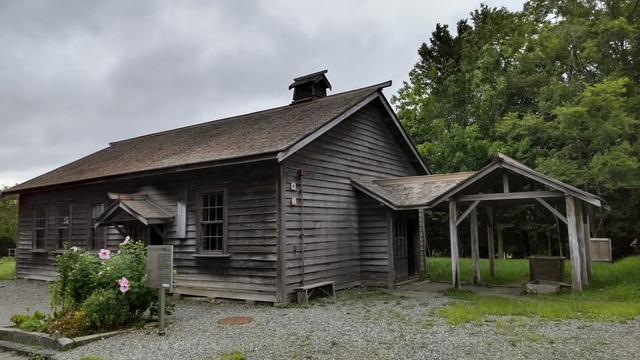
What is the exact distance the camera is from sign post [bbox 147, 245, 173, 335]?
7.22 metres

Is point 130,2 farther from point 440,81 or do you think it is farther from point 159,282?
point 440,81

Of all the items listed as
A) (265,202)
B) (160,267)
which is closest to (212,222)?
(265,202)

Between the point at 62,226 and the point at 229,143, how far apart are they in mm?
8129

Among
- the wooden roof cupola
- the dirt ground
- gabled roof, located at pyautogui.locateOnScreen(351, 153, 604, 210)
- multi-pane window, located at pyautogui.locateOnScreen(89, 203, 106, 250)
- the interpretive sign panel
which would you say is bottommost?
the dirt ground

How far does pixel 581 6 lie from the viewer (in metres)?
22.8

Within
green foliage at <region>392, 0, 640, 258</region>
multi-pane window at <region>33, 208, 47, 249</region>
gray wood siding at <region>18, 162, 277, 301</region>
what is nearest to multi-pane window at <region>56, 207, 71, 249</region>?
multi-pane window at <region>33, 208, 47, 249</region>

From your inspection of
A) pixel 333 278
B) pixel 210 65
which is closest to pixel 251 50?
pixel 210 65

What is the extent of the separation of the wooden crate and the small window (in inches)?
331

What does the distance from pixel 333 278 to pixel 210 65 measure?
13.0 metres

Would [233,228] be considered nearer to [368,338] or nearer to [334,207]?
[334,207]

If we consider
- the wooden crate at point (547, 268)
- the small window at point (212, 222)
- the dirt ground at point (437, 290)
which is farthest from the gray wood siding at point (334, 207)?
the wooden crate at point (547, 268)

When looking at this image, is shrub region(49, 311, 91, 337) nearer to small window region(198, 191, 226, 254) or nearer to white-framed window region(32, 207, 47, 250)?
small window region(198, 191, 226, 254)

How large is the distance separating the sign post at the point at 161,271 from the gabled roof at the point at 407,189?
6218mm

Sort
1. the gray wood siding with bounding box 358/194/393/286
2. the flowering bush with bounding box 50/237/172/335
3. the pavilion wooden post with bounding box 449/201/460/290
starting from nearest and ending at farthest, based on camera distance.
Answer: the flowering bush with bounding box 50/237/172/335, the pavilion wooden post with bounding box 449/201/460/290, the gray wood siding with bounding box 358/194/393/286
